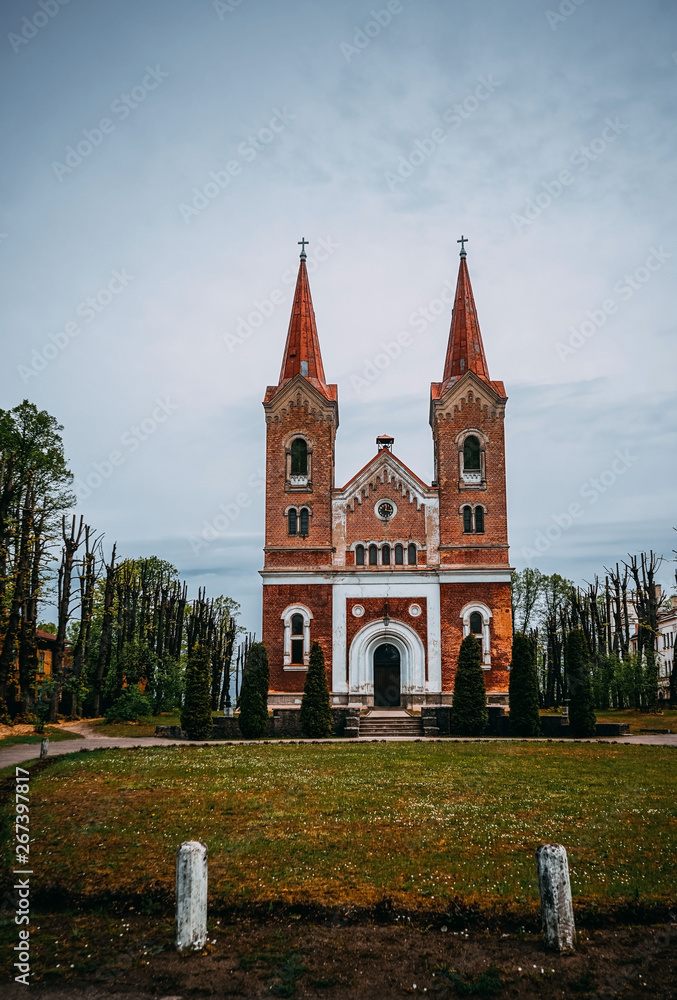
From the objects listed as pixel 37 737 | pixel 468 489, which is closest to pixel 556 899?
pixel 37 737

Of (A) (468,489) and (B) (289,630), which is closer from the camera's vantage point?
(B) (289,630)

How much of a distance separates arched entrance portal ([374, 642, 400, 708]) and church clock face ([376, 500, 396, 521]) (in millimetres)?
5949

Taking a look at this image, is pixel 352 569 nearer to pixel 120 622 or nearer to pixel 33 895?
pixel 120 622

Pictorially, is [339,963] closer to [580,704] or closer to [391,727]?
[580,704]

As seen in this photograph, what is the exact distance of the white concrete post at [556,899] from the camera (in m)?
7.07

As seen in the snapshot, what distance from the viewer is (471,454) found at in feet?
120

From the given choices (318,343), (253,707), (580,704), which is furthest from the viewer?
(318,343)

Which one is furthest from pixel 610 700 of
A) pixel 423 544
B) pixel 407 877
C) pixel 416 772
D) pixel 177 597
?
pixel 407 877

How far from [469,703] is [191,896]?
22.0 metres

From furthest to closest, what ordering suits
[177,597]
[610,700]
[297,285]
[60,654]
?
1. [177,597]
2. [610,700]
3. [297,285]
4. [60,654]

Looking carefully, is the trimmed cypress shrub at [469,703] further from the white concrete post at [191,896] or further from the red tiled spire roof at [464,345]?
the white concrete post at [191,896]

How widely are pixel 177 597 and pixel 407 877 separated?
5014cm

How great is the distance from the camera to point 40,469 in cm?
3541

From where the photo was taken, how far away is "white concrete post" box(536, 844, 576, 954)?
23.2ft
